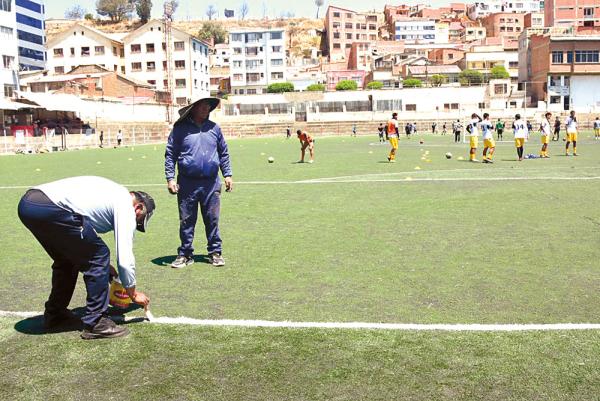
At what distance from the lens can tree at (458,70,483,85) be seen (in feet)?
334

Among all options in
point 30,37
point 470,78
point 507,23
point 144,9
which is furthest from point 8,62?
point 507,23

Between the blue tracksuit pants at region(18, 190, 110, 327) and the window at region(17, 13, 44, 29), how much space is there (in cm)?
9887

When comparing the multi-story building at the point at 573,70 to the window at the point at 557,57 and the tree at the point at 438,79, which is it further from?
the tree at the point at 438,79

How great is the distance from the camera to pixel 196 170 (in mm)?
8367

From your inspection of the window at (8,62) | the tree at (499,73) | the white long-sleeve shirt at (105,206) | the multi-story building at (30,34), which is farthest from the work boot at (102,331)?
the tree at (499,73)

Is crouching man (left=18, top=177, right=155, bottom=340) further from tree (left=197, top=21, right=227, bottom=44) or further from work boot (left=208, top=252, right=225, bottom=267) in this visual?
tree (left=197, top=21, right=227, bottom=44)

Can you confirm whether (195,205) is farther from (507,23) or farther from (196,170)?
(507,23)

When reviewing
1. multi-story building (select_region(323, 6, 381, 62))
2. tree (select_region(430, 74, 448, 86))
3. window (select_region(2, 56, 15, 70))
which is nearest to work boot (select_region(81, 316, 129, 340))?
window (select_region(2, 56, 15, 70))

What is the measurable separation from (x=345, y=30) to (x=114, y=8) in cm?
6383

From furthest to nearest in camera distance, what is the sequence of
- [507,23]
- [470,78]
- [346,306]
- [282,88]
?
1. [507,23]
2. [282,88]
3. [470,78]
4. [346,306]

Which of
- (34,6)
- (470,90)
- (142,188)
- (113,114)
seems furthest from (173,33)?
(142,188)

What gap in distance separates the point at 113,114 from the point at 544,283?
2689 inches

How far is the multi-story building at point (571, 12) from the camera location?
127569 mm

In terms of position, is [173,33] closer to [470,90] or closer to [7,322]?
[470,90]
